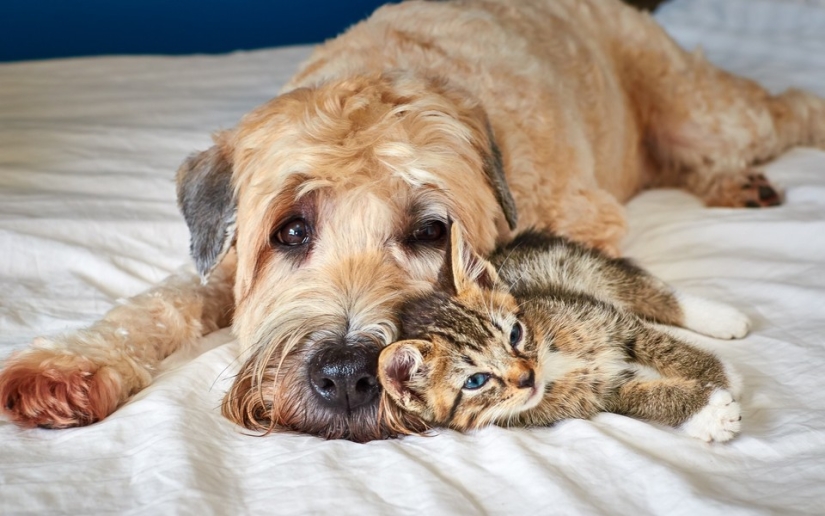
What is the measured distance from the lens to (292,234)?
7.70 ft

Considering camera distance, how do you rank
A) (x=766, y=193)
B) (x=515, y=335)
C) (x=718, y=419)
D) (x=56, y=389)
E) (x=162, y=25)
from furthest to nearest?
(x=162, y=25) < (x=766, y=193) < (x=56, y=389) < (x=515, y=335) < (x=718, y=419)

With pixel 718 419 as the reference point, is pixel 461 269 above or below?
above

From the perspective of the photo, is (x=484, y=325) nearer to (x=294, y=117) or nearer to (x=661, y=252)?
(x=294, y=117)

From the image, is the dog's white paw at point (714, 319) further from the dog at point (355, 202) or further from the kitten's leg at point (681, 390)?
the dog at point (355, 202)

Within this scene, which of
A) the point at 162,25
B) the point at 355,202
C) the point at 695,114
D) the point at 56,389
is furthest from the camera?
the point at 162,25

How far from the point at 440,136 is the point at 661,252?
3.97 feet

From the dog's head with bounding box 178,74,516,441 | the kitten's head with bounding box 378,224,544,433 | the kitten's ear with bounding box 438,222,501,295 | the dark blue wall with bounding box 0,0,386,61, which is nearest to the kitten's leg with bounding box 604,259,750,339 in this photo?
the dog's head with bounding box 178,74,516,441

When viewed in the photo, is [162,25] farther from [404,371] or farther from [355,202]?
[404,371]

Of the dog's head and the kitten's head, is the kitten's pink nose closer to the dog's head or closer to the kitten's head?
the kitten's head

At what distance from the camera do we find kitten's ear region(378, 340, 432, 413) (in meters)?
1.83

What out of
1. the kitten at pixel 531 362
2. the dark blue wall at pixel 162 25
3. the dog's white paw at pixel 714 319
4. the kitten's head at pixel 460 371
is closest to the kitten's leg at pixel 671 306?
the dog's white paw at pixel 714 319

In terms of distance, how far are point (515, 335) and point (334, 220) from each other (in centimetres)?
62

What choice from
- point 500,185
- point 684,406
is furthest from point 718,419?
point 500,185

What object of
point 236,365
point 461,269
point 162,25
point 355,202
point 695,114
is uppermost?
point 162,25
